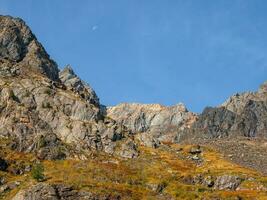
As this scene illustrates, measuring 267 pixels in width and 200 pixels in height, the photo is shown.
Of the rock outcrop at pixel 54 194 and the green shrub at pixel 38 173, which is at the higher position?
the green shrub at pixel 38 173

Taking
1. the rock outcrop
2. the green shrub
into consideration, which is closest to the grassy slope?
the green shrub

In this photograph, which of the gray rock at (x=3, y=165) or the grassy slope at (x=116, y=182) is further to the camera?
the gray rock at (x=3, y=165)

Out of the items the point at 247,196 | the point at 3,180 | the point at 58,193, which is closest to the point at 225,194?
the point at 247,196

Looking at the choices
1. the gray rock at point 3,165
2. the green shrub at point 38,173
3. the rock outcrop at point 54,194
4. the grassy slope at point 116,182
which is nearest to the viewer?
the rock outcrop at point 54,194

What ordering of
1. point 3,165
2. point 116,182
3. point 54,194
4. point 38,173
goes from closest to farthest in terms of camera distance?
point 54,194
point 38,173
point 116,182
point 3,165

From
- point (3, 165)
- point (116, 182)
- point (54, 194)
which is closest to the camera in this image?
point (54, 194)

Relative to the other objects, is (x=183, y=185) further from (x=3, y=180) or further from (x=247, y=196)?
(x=3, y=180)

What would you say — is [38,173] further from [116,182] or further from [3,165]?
[116,182]

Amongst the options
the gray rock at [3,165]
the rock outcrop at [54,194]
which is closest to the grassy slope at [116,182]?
the rock outcrop at [54,194]

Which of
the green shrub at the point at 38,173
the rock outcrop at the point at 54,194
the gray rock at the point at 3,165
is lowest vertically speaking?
the rock outcrop at the point at 54,194

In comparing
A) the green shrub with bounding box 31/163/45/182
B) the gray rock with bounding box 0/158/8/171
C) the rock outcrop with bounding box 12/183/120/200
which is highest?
the gray rock with bounding box 0/158/8/171

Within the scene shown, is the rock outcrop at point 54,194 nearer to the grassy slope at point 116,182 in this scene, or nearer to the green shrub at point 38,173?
the grassy slope at point 116,182

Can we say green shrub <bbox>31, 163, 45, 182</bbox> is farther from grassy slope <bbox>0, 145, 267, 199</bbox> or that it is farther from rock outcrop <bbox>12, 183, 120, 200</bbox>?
rock outcrop <bbox>12, 183, 120, 200</bbox>

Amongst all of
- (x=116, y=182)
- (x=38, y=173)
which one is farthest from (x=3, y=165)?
(x=116, y=182)
